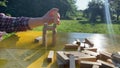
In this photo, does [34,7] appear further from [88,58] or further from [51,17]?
[88,58]

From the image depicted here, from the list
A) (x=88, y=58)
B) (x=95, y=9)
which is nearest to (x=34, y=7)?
(x=95, y=9)

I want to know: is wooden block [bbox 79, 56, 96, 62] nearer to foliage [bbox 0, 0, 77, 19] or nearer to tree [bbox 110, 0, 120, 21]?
foliage [bbox 0, 0, 77, 19]

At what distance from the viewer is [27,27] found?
215cm

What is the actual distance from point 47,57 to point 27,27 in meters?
0.40

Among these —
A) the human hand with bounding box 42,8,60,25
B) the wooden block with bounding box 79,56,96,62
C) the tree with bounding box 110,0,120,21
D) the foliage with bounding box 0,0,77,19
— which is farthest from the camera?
the tree with bounding box 110,0,120,21

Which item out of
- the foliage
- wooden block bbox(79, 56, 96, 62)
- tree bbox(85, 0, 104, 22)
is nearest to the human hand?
wooden block bbox(79, 56, 96, 62)

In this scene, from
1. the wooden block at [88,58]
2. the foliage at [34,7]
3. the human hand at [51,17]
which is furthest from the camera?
the foliage at [34,7]

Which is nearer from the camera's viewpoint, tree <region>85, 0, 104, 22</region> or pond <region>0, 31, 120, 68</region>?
pond <region>0, 31, 120, 68</region>

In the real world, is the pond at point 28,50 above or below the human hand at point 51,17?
below

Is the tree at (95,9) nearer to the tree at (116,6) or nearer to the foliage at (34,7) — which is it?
the tree at (116,6)

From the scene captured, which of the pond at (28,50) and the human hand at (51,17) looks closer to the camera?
the pond at (28,50)

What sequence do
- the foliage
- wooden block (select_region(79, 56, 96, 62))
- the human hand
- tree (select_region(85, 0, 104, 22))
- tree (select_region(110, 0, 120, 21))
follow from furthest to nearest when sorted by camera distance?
tree (select_region(110, 0, 120, 21)) < tree (select_region(85, 0, 104, 22)) < the foliage < the human hand < wooden block (select_region(79, 56, 96, 62))

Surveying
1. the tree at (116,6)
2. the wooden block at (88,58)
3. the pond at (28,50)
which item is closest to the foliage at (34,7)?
the tree at (116,6)

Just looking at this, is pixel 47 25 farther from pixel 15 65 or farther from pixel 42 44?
pixel 15 65
